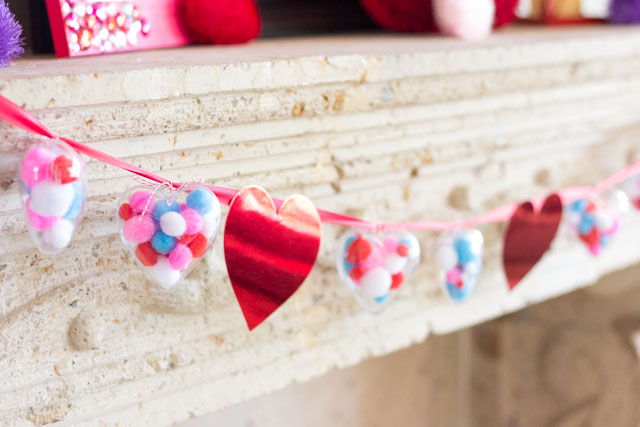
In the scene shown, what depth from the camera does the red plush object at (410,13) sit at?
881 millimetres

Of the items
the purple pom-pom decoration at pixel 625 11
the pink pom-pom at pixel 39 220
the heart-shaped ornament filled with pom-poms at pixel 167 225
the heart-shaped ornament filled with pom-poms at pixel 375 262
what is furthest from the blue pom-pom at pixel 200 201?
the purple pom-pom decoration at pixel 625 11

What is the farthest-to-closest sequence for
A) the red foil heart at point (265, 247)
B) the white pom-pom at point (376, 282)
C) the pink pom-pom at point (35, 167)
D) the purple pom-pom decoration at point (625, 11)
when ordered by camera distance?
the purple pom-pom decoration at point (625, 11) < the white pom-pom at point (376, 282) < the red foil heart at point (265, 247) < the pink pom-pom at point (35, 167)

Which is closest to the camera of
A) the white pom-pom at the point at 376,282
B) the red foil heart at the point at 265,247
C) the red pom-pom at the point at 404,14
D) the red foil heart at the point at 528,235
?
the red foil heart at the point at 265,247

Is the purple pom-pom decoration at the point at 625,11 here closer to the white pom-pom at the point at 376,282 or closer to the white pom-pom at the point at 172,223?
the white pom-pom at the point at 376,282

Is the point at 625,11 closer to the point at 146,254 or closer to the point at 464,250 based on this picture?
the point at 464,250

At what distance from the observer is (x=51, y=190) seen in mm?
447

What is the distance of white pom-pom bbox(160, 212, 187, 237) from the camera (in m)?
0.50

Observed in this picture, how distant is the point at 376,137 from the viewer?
686 millimetres

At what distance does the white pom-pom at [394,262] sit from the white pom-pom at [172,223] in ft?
0.79

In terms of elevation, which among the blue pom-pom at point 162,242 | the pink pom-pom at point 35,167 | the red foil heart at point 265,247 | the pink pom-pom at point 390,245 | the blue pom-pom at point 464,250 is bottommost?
the blue pom-pom at point 464,250

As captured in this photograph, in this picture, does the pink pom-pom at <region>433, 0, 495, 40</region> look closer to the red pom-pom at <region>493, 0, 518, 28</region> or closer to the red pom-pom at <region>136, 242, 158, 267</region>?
the red pom-pom at <region>493, 0, 518, 28</region>

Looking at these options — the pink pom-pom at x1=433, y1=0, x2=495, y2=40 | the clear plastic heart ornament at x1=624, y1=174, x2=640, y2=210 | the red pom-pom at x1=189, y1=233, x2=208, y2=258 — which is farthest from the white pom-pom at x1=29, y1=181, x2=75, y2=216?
the clear plastic heart ornament at x1=624, y1=174, x2=640, y2=210

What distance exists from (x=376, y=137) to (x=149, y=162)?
0.82 feet

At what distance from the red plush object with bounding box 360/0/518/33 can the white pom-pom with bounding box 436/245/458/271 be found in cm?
33
